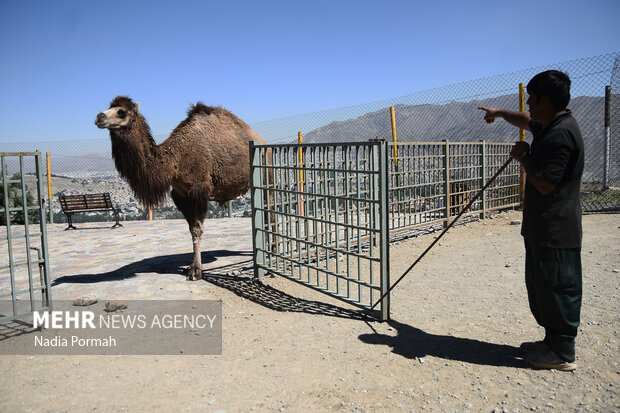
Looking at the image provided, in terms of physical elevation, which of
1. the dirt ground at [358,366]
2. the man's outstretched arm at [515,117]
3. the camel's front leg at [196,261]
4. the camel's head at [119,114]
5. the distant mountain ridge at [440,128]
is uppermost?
the distant mountain ridge at [440,128]

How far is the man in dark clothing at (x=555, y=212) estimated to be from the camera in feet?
9.87

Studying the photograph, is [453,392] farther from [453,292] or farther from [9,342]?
[9,342]

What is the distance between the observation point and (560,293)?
3127 mm

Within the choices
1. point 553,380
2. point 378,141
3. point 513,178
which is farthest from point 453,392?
point 513,178

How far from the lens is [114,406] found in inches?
119

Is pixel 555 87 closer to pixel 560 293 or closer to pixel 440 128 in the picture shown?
pixel 560 293

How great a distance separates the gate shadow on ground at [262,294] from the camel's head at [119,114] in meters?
2.24

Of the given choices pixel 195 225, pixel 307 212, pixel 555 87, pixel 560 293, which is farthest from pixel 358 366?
pixel 195 225

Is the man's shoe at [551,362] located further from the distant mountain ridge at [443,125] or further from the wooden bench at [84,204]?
the distant mountain ridge at [443,125]

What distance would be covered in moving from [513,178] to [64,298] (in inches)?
363

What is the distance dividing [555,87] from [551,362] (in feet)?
6.07

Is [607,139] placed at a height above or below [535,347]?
above

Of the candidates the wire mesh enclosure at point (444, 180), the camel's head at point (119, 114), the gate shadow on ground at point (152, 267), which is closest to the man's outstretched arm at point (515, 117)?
the wire mesh enclosure at point (444, 180)

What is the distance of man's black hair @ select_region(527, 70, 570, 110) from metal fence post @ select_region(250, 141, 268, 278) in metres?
3.45
